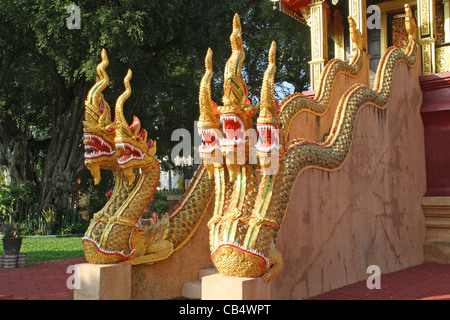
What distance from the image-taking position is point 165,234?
4.90m

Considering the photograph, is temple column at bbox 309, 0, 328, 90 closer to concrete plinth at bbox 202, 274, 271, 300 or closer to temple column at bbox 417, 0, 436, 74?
temple column at bbox 417, 0, 436, 74

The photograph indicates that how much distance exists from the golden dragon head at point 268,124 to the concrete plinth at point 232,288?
875 millimetres

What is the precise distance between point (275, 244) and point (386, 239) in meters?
2.73

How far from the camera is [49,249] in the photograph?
10500 millimetres

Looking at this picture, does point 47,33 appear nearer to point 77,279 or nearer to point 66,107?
point 66,107

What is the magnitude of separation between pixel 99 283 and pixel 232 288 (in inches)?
54.5

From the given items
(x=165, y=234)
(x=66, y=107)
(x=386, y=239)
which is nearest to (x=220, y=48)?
(x=66, y=107)

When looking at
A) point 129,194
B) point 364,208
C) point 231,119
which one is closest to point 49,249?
point 129,194

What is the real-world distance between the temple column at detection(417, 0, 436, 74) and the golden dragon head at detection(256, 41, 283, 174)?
18.7 ft

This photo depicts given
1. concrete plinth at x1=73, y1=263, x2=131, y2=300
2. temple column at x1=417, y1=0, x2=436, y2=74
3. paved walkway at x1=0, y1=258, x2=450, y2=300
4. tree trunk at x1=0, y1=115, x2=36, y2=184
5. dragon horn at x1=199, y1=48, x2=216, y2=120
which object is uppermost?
temple column at x1=417, y1=0, x2=436, y2=74

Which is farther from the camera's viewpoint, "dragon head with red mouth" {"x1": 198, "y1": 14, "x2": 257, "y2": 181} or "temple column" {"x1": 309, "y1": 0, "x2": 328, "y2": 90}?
"temple column" {"x1": 309, "y1": 0, "x2": 328, "y2": 90}

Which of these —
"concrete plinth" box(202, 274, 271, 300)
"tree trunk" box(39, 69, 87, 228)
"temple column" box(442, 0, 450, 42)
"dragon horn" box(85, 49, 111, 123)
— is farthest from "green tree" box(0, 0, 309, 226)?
"concrete plinth" box(202, 274, 271, 300)

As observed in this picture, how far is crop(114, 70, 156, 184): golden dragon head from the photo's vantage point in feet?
15.7

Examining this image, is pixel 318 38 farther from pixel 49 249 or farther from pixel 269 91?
pixel 49 249
